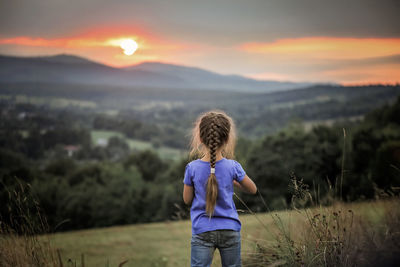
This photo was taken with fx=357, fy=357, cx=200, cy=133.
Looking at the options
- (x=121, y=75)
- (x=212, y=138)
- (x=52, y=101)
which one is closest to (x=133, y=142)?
(x=52, y=101)

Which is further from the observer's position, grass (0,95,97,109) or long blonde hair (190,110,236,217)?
grass (0,95,97,109)

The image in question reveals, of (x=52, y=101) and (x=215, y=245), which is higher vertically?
(x=52, y=101)

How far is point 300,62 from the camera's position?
271ft

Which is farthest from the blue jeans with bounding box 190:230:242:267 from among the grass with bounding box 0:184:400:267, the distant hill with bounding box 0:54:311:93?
the distant hill with bounding box 0:54:311:93

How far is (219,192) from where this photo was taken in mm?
2740

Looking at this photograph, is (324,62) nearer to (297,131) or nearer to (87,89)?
(297,131)

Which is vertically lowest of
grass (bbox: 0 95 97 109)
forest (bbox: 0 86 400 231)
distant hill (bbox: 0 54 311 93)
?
forest (bbox: 0 86 400 231)

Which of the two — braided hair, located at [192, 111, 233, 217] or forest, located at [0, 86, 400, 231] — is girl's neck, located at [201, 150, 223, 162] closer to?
braided hair, located at [192, 111, 233, 217]

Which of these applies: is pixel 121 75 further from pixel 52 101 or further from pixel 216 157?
pixel 216 157

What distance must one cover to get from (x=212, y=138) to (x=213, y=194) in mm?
416

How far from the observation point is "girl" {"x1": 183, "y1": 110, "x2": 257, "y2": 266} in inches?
105

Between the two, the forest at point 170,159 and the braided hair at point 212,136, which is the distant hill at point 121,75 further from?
the braided hair at point 212,136

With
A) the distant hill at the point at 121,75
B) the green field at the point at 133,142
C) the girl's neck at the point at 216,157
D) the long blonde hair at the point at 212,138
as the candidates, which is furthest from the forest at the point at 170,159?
the distant hill at the point at 121,75

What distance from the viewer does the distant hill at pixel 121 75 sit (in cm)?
8081
